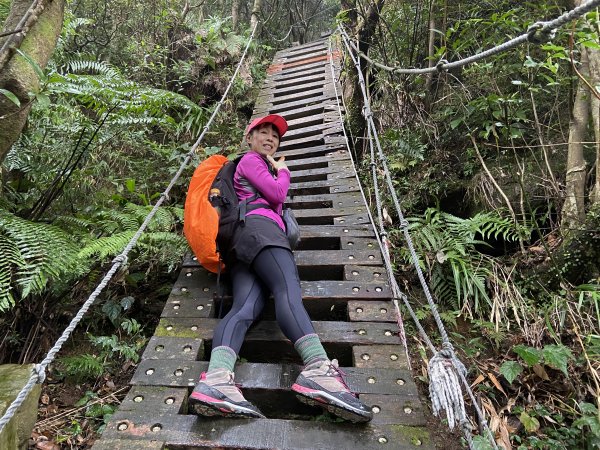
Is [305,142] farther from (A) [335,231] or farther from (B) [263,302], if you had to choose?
(B) [263,302]

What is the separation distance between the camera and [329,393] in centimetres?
165

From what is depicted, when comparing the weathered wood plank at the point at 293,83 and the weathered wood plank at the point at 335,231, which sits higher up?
the weathered wood plank at the point at 293,83

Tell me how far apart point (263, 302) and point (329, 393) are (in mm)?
762

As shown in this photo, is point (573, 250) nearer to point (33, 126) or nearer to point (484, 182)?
point (484, 182)

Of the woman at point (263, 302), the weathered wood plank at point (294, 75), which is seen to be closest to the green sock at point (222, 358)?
the woman at point (263, 302)

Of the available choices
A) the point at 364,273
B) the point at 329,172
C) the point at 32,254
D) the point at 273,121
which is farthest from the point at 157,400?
the point at 329,172

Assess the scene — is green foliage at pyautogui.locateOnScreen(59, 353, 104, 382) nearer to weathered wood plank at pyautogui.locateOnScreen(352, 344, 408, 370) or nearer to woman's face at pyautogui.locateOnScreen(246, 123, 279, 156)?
weathered wood plank at pyautogui.locateOnScreen(352, 344, 408, 370)

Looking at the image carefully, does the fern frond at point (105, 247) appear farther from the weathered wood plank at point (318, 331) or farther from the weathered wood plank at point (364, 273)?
the weathered wood plank at point (364, 273)

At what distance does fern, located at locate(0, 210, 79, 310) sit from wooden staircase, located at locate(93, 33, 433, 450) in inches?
26.3

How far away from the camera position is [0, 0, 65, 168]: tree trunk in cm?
199

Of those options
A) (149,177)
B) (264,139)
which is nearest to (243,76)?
(149,177)

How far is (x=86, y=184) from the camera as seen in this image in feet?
11.2

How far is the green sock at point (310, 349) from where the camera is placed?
186 cm

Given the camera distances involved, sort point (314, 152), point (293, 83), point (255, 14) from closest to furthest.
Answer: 1. point (314, 152)
2. point (293, 83)
3. point (255, 14)
